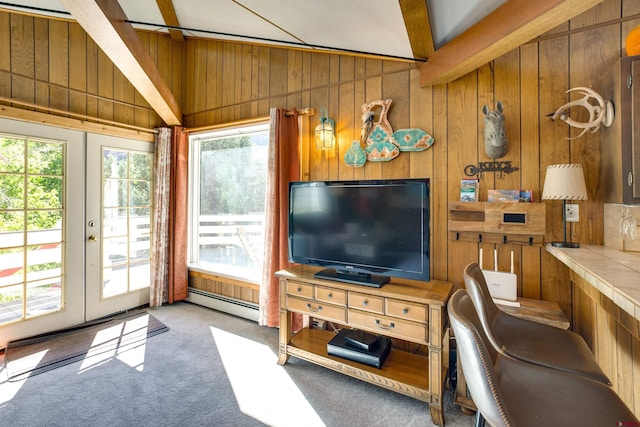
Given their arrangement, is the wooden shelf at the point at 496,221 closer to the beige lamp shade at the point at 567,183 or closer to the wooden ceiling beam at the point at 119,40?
the beige lamp shade at the point at 567,183

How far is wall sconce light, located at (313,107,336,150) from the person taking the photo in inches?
103

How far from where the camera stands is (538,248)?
201 cm

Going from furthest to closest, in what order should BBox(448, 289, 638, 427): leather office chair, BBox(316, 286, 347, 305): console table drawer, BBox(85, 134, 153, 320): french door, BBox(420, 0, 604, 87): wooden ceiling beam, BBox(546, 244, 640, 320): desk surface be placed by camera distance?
BBox(85, 134, 153, 320): french door < BBox(316, 286, 347, 305): console table drawer < BBox(420, 0, 604, 87): wooden ceiling beam < BBox(546, 244, 640, 320): desk surface < BBox(448, 289, 638, 427): leather office chair

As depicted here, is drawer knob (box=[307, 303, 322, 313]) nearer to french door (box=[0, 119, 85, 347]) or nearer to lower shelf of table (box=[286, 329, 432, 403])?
lower shelf of table (box=[286, 329, 432, 403])

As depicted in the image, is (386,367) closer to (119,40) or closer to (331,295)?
(331,295)

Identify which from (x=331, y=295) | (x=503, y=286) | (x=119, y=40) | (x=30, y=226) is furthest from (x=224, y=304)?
A: (x=503, y=286)

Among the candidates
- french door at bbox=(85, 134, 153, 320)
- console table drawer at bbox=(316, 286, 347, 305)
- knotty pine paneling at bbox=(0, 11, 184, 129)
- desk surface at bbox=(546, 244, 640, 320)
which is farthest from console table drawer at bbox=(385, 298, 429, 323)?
knotty pine paneling at bbox=(0, 11, 184, 129)

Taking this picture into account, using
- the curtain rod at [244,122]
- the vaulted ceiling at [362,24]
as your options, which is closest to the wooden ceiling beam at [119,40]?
the vaulted ceiling at [362,24]

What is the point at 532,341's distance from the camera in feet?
4.66

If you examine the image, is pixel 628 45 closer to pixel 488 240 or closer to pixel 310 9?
pixel 488 240

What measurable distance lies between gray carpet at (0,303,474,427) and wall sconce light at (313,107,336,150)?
1848 millimetres

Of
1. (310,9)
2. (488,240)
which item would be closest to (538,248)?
(488,240)

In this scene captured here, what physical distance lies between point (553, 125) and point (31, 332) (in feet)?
15.1

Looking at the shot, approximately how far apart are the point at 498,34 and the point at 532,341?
1604 millimetres
